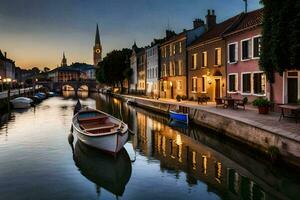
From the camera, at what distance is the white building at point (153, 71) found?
6319cm

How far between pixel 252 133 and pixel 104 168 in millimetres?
8552

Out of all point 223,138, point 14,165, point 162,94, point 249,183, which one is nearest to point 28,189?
point 14,165

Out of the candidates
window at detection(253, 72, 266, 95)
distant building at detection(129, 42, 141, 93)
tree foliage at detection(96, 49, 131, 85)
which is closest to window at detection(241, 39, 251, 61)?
window at detection(253, 72, 266, 95)

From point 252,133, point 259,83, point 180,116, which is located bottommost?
point 180,116

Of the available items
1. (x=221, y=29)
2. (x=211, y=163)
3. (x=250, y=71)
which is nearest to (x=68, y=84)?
(x=221, y=29)

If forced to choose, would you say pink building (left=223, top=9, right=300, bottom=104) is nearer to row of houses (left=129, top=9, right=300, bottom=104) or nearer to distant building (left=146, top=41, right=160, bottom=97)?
row of houses (left=129, top=9, right=300, bottom=104)

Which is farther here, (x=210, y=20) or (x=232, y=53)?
(x=210, y=20)

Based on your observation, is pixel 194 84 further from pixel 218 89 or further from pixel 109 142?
pixel 109 142

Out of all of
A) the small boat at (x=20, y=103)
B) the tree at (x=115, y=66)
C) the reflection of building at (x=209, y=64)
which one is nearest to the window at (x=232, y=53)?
the reflection of building at (x=209, y=64)

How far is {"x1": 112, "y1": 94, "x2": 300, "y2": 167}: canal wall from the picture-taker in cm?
1515

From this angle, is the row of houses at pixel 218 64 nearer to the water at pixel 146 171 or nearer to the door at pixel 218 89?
the door at pixel 218 89

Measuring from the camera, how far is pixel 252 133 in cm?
1927

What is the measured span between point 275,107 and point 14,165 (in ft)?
61.3

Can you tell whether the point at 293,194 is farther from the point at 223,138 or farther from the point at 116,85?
the point at 116,85
